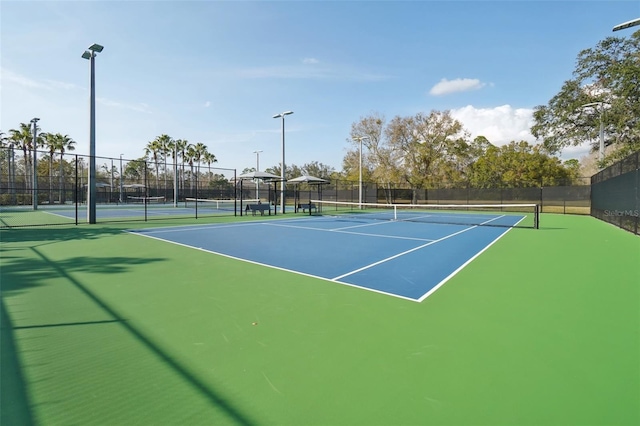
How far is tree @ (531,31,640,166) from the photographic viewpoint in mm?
24844

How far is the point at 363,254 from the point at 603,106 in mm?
31768

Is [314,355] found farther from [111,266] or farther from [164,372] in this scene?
[111,266]

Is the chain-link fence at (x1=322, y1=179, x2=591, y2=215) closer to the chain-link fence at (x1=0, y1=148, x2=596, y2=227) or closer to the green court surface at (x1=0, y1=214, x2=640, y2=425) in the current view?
the chain-link fence at (x1=0, y1=148, x2=596, y2=227)

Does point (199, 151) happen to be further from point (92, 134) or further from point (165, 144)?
point (92, 134)

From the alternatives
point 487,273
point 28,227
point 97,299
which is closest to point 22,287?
point 97,299

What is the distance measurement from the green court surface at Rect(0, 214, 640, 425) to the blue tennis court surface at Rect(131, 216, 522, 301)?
471mm

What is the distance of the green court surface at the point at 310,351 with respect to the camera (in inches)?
91.5

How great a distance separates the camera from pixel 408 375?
9.04ft

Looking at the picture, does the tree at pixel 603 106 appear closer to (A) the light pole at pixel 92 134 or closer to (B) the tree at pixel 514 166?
(B) the tree at pixel 514 166

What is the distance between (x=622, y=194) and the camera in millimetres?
13203

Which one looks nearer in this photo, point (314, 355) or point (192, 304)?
point (314, 355)

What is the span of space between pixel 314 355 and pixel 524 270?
206 inches

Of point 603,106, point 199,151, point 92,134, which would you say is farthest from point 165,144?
point 603,106

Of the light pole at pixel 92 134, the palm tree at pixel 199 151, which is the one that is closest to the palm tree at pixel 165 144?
the palm tree at pixel 199 151
